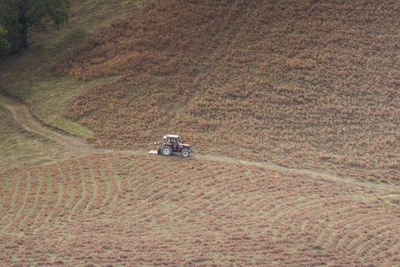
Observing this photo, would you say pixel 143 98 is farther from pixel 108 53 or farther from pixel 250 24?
pixel 250 24

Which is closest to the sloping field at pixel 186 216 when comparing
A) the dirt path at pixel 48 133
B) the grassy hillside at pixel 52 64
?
the dirt path at pixel 48 133

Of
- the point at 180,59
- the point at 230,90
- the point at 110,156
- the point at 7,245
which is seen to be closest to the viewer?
the point at 7,245

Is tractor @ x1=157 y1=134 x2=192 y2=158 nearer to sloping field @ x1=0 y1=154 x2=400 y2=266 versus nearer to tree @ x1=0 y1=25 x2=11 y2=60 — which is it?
sloping field @ x1=0 y1=154 x2=400 y2=266

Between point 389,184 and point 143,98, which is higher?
point 143,98

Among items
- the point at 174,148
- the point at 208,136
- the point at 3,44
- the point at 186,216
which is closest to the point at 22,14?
the point at 3,44

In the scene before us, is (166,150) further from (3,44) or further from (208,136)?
(3,44)

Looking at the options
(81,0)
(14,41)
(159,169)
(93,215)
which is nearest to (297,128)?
(159,169)

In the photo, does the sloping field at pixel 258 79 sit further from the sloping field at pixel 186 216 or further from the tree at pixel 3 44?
the tree at pixel 3 44
